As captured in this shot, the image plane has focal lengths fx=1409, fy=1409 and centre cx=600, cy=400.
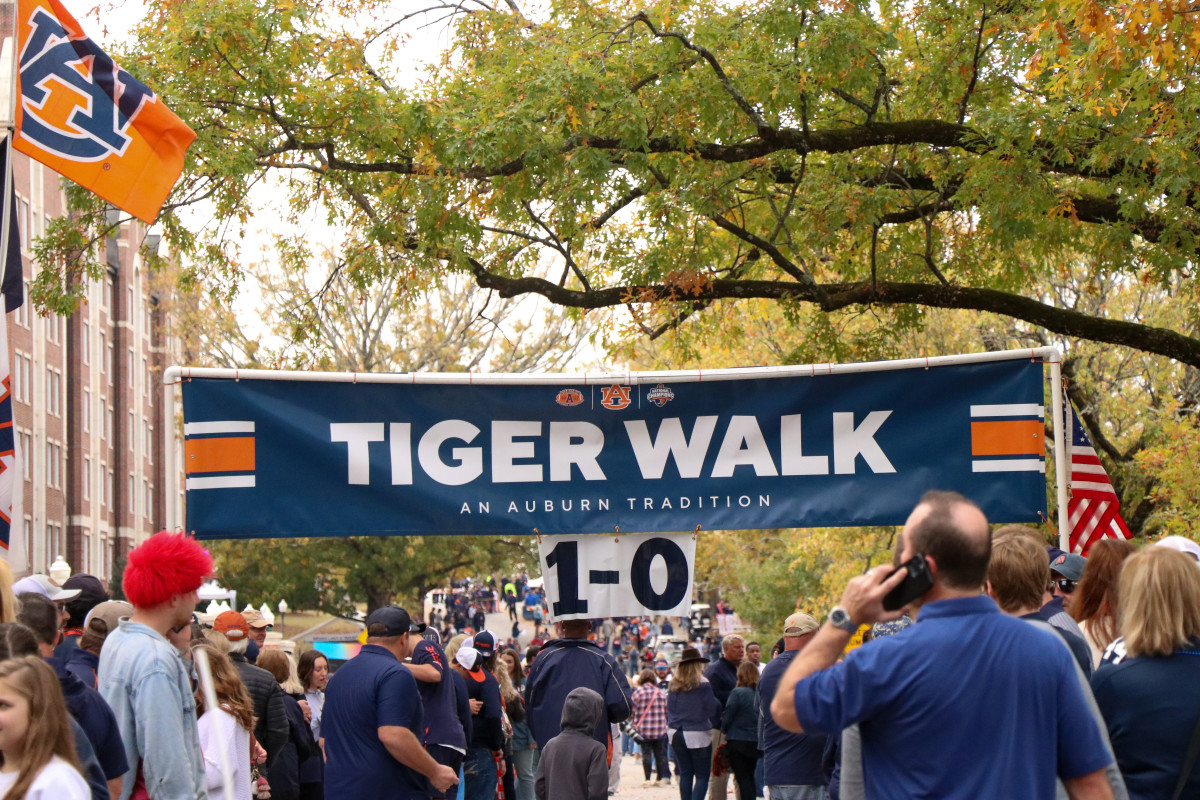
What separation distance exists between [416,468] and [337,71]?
6.83 meters

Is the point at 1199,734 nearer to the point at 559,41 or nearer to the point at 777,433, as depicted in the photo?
the point at 777,433

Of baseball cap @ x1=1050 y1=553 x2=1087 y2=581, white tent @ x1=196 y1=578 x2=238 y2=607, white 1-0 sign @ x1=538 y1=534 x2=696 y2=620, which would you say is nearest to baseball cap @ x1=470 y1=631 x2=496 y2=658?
white tent @ x1=196 y1=578 x2=238 y2=607

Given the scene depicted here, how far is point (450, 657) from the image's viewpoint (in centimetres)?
1288

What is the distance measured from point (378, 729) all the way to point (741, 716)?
766 centimetres

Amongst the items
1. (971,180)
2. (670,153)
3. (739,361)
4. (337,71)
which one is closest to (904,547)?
(971,180)

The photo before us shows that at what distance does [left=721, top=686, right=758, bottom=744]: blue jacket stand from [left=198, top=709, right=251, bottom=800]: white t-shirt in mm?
7918

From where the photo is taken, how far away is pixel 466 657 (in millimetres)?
12453

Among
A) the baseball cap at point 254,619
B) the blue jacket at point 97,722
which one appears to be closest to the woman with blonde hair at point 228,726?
the blue jacket at point 97,722

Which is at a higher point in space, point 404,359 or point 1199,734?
point 404,359

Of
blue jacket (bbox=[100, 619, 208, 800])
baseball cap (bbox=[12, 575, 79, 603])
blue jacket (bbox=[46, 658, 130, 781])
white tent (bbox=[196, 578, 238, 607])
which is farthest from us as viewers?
white tent (bbox=[196, 578, 238, 607])

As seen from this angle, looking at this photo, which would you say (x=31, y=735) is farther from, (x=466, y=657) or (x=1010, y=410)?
(x=466, y=657)

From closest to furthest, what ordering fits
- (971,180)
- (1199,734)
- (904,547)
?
(904,547) → (1199,734) → (971,180)

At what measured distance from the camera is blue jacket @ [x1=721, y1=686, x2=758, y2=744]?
14.6 m

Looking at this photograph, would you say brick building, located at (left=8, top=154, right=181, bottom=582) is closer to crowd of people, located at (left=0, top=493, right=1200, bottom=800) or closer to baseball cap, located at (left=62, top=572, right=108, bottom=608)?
crowd of people, located at (left=0, top=493, right=1200, bottom=800)
